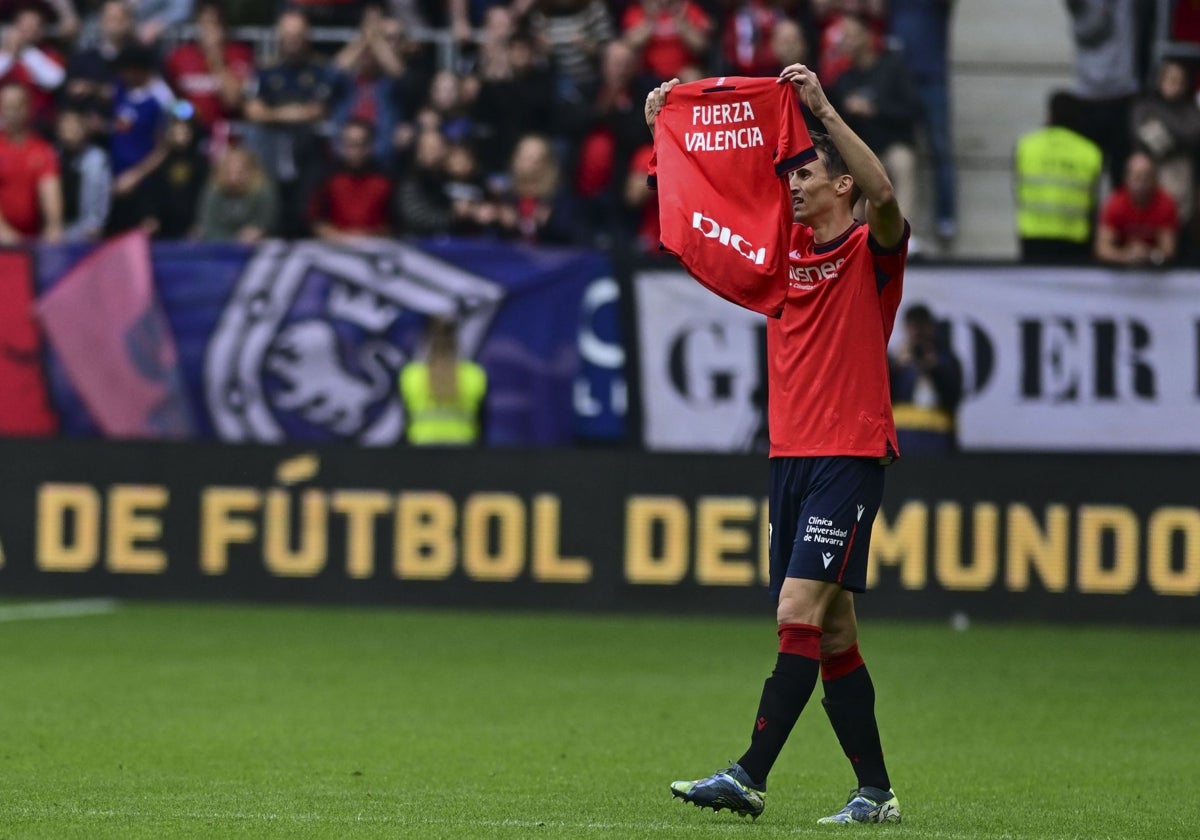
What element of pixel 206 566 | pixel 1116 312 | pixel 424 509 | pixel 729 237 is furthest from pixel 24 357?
pixel 729 237

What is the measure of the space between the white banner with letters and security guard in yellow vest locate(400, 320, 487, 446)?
4.28ft

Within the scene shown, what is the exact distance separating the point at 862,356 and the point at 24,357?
10.6 metres

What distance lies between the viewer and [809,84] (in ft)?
22.7

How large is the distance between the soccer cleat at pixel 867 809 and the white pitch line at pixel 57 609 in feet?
28.5

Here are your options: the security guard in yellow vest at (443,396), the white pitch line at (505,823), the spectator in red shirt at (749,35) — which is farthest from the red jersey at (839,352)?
the spectator in red shirt at (749,35)

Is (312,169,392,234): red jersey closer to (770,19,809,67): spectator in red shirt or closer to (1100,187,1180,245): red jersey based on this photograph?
(770,19,809,67): spectator in red shirt

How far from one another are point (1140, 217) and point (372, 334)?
5708mm

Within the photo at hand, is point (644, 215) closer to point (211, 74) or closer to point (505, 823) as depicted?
point (211, 74)

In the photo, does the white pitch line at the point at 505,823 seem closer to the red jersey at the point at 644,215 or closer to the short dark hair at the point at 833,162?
the short dark hair at the point at 833,162

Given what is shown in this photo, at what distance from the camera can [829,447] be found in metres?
7.13

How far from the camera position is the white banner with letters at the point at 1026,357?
15.5m

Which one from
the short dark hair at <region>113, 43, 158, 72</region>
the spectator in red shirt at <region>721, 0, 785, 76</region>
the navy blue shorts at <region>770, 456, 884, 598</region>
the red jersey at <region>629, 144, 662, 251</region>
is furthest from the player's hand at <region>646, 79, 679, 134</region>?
the short dark hair at <region>113, 43, 158, 72</region>

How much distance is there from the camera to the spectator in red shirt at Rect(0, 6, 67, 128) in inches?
743

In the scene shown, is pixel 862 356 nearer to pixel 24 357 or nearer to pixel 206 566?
pixel 206 566
